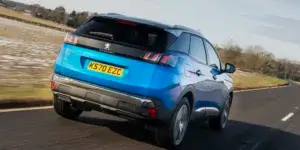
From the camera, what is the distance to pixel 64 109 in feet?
25.4

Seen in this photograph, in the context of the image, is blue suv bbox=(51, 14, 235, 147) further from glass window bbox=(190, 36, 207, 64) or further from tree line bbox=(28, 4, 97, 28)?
tree line bbox=(28, 4, 97, 28)

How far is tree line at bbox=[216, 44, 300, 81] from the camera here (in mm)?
109481

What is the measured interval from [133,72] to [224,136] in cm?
390

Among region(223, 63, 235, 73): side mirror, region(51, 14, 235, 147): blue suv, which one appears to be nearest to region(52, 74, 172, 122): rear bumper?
region(51, 14, 235, 147): blue suv

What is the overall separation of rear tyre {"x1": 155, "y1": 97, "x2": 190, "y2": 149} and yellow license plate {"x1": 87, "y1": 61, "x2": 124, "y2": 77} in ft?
3.25

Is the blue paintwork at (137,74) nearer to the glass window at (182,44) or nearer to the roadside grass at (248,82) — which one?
the glass window at (182,44)

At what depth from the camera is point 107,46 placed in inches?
259

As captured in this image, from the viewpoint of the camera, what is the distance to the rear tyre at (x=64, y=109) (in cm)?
764

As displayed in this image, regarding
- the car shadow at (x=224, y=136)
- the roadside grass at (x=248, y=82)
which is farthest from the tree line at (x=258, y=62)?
the car shadow at (x=224, y=136)

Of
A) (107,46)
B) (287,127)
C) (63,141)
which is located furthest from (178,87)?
(287,127)

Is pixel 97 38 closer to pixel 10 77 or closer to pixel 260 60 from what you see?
pixel 10 77

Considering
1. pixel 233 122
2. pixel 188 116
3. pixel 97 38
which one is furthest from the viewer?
pixel 233 122

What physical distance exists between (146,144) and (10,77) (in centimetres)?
727

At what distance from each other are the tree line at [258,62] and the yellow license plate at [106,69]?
315 ft
